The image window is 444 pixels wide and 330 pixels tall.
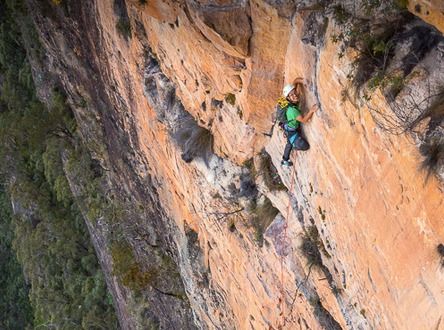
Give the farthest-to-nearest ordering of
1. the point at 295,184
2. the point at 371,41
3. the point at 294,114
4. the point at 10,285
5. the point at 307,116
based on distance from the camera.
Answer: the point at 10,285
the point at 295,184
the point at 294,114
the point at 307,116
the point at 371,41

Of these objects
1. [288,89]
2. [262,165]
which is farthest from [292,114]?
[262,165]

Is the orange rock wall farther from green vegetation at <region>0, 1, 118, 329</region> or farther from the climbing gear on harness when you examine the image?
green vegetation at <region>0, 1, 118, 329</region>

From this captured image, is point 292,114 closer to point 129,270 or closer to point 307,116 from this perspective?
point 307,116

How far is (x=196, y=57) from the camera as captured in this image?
9359mm

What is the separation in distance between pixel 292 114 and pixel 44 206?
1808 cm

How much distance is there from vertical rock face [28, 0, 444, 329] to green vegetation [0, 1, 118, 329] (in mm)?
6171

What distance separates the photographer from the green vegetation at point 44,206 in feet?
71.3

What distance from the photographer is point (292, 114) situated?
743 centimetres

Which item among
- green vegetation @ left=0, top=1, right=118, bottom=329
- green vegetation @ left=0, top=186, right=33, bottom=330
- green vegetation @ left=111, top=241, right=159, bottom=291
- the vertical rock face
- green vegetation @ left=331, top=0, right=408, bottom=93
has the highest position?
green vegetation @ left=331, top=0, right=408, bottom=93

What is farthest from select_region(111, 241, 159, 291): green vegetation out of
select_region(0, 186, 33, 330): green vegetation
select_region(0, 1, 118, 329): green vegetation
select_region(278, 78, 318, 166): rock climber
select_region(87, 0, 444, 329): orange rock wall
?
select_region(278, 78, 318, 166): rock climber

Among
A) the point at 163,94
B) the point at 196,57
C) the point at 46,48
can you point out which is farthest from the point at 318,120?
the point at 46,48

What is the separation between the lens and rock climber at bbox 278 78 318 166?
24.0 feet

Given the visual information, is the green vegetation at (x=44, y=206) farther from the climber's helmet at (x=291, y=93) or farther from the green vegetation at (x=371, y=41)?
the green vegetation at (x=371, y=41)

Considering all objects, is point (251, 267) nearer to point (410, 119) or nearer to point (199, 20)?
point (199, 20)
